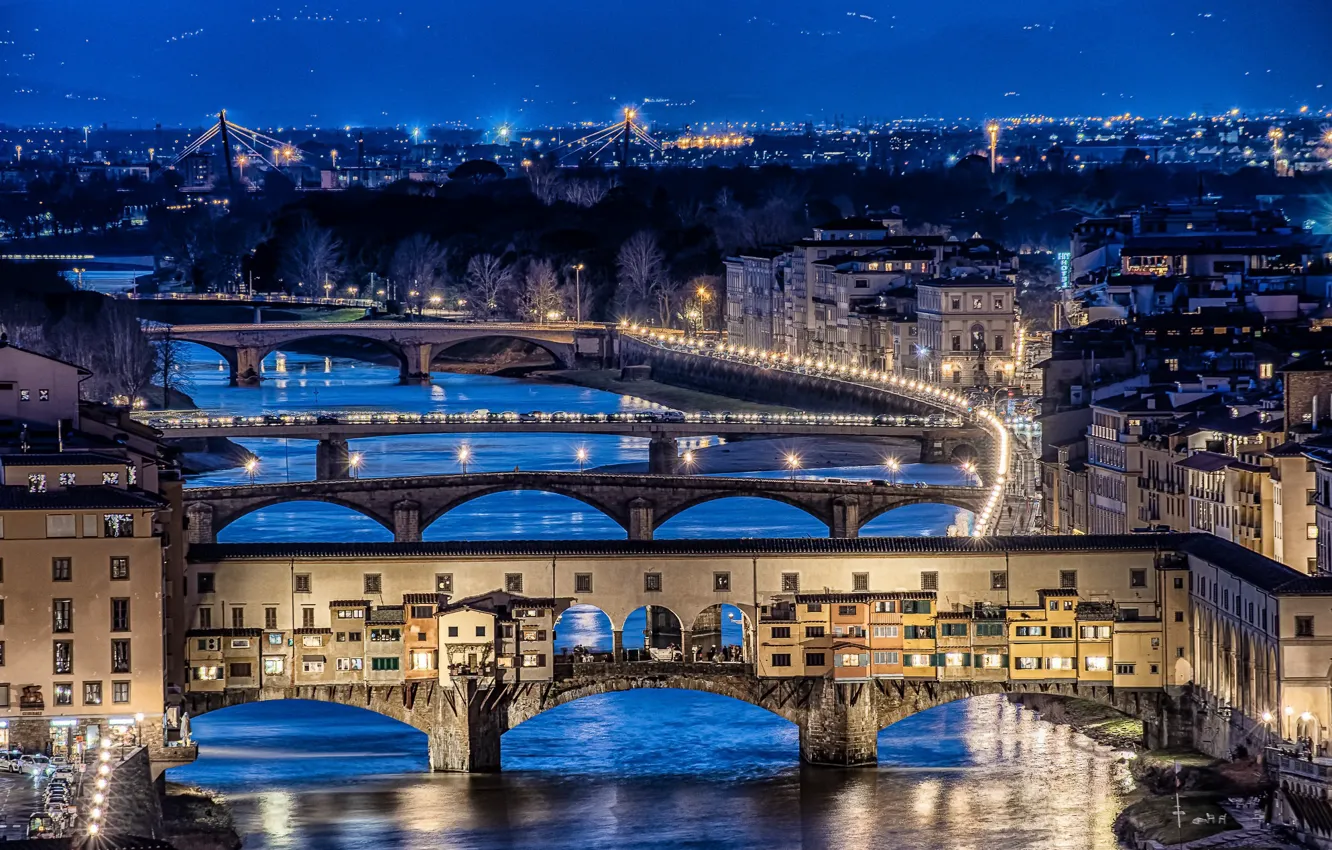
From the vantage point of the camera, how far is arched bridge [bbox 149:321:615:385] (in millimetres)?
85125

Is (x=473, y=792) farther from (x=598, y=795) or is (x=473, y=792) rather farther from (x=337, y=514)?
(x=337, y=514)

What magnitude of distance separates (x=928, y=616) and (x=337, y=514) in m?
21.2

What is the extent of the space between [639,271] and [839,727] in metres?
70.2

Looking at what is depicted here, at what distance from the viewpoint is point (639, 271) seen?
105 m

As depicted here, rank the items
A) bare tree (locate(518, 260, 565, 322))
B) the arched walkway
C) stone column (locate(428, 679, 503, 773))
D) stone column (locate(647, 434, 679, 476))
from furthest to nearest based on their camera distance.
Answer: bare tree (locate(518, 260, 565, 322)) → stone column (locate(647, 434, 679, 476)) → the arched walkway → stone column (locate(428, 679, 503, 773))

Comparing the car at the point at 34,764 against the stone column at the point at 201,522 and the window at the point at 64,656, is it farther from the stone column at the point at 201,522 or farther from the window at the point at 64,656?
A: the stone column at the point at 201,522

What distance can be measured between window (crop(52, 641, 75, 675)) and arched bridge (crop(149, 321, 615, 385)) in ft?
160

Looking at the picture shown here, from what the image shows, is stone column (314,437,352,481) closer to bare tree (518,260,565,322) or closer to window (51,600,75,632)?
window (51,600,75,632)

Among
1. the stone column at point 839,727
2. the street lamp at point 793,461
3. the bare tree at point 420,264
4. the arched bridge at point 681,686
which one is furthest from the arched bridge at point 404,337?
the stone column at point 839,727

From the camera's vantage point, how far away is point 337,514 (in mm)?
55031

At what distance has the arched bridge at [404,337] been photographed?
85.1m

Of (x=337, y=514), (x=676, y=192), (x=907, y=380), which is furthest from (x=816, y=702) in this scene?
(x=676, y=192)

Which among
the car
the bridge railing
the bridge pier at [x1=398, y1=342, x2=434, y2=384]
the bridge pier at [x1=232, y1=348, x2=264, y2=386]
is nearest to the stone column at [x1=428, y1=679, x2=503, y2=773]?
the car

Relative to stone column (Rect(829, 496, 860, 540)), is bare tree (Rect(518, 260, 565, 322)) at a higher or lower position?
higher
